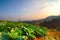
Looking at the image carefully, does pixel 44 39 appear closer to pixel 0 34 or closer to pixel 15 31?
pixel 15 31

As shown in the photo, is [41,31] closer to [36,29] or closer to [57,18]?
[36,29]

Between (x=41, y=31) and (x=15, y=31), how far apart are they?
4.05 feet

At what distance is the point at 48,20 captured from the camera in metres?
11.2

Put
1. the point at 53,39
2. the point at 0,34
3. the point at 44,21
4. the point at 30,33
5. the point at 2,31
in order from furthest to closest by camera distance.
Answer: the point at 44,21
the point at 53,39
the point at 30,33
the point at 2,31
the point at 0,34

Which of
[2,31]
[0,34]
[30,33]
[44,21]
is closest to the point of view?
[0,34]

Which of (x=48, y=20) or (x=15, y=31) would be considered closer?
(x=15, y=31)

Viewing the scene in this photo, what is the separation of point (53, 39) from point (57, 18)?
16.3ft

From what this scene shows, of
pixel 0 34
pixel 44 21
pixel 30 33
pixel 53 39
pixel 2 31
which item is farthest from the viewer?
pixel 44 21

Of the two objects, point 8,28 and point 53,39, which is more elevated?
Answer: point 8,28

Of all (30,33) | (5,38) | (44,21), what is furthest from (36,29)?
(44,21)

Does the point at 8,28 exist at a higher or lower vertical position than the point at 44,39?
higher

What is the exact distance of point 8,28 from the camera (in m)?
5.78

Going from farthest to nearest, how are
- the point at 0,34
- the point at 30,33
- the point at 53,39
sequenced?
1. the point at 53,39
2. the point at 30,33
3. the point at 0,34

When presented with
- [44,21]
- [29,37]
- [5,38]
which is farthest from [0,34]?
[44,21]
